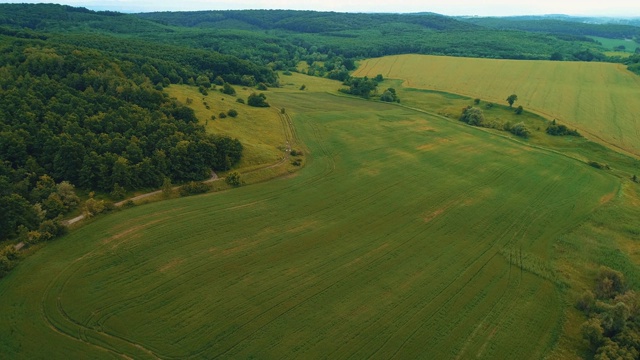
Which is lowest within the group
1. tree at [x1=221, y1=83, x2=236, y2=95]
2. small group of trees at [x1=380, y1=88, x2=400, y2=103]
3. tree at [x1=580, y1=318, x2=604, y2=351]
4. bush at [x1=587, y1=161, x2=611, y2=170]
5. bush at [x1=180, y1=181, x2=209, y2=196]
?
tree at [x1=580, y1=318, x2=604, y2=351]

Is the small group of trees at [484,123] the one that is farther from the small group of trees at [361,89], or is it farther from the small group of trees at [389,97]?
the small group of trees at [361,89]

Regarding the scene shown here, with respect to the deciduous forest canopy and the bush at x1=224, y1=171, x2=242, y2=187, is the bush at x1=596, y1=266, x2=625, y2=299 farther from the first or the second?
the bush at x1=224, y1=171, x2=242, y2=187

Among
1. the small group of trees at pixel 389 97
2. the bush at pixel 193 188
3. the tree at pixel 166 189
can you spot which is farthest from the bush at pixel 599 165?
the tree at pixel 166 189

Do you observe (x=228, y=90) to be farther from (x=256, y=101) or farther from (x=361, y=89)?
(x=361, y=89)

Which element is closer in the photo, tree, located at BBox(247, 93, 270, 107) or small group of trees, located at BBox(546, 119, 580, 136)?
small group of trees, located at BBox(546, 119, 580, 136)

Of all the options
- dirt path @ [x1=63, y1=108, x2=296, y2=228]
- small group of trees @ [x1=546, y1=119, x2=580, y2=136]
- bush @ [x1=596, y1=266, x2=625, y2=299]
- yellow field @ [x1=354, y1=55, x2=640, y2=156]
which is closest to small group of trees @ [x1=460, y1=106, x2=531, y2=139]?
small group of trees @ [x1=546, y1=119, x2=580, y2=136]

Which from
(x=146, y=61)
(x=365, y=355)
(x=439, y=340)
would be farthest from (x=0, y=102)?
(x=439, y=340)
